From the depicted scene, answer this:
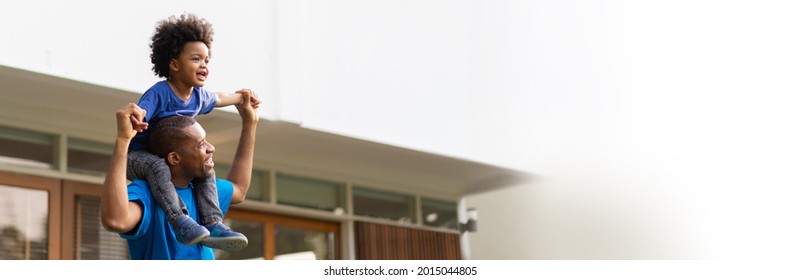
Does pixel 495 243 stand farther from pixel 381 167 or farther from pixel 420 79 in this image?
pixel 420 79

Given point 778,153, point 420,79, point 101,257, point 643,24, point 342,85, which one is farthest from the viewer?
point 643,24

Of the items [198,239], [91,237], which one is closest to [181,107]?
[198,239]

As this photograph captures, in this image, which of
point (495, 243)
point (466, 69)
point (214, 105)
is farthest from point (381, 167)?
point (214, 105)

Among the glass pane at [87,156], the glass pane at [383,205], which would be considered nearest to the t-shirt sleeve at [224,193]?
the glass pane at [87,156]

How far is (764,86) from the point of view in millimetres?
12461

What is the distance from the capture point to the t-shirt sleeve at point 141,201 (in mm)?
3623

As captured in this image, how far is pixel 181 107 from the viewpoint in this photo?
3736mm

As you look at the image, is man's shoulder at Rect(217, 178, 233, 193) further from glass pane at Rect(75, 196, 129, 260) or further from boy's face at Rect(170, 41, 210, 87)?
glass pane at Rect(75, 196, 129, 260)

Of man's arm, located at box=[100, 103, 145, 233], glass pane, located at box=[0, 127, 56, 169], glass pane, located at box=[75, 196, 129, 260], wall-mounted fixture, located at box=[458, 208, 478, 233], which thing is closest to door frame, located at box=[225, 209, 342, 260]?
wall-mounted fixture, located at box=[458, 208, 478, 233]

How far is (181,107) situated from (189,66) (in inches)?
4.6

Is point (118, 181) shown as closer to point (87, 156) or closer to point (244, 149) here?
point (244, 149)

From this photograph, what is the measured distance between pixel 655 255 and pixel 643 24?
8.38 ft

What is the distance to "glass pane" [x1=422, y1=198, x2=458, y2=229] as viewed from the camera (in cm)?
1368

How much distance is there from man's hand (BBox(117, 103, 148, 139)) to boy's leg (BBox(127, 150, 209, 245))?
0.18 metres
